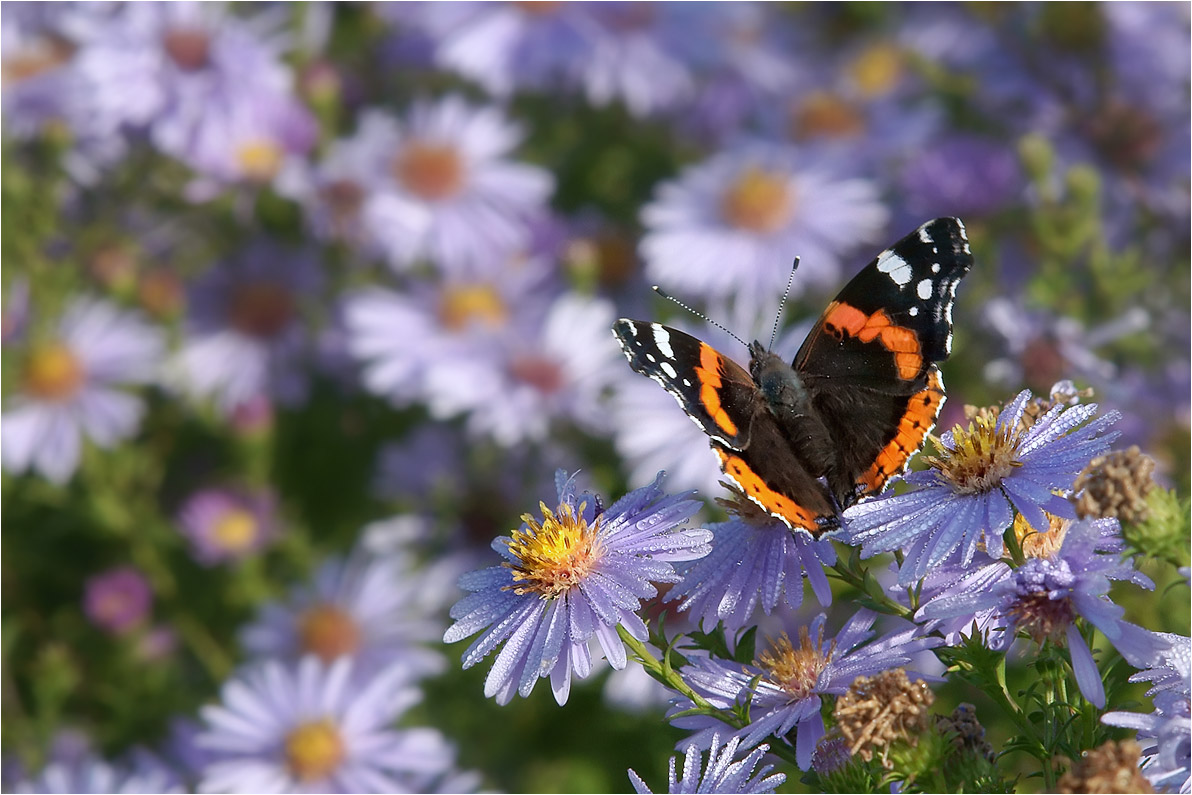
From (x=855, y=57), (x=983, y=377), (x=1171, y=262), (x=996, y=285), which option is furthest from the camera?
(x=855, y=57)

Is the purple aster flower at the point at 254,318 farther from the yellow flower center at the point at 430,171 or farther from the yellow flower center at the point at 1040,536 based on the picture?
the yellow flower center at the point at 1040,536

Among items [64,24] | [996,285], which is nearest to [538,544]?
[996,285]

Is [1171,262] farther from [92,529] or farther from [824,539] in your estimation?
[92,529]

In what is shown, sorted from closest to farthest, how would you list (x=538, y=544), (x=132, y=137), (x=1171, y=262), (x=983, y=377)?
(x=538, y=544), (x=983, y=377), (x=1171, y=262), (x=132, y=137)

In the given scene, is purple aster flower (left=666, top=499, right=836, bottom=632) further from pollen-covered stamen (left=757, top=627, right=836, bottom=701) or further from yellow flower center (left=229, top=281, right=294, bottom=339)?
yellow flower center (left=229, top=281, right=294, bottom=339)

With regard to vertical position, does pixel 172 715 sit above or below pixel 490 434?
below

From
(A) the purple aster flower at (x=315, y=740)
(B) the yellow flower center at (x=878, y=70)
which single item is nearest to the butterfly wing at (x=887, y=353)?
(A) the purple aster flower at (x=315, y=740)

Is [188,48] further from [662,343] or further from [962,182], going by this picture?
[662,343]

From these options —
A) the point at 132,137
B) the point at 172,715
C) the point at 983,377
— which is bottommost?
the point at 172,715
